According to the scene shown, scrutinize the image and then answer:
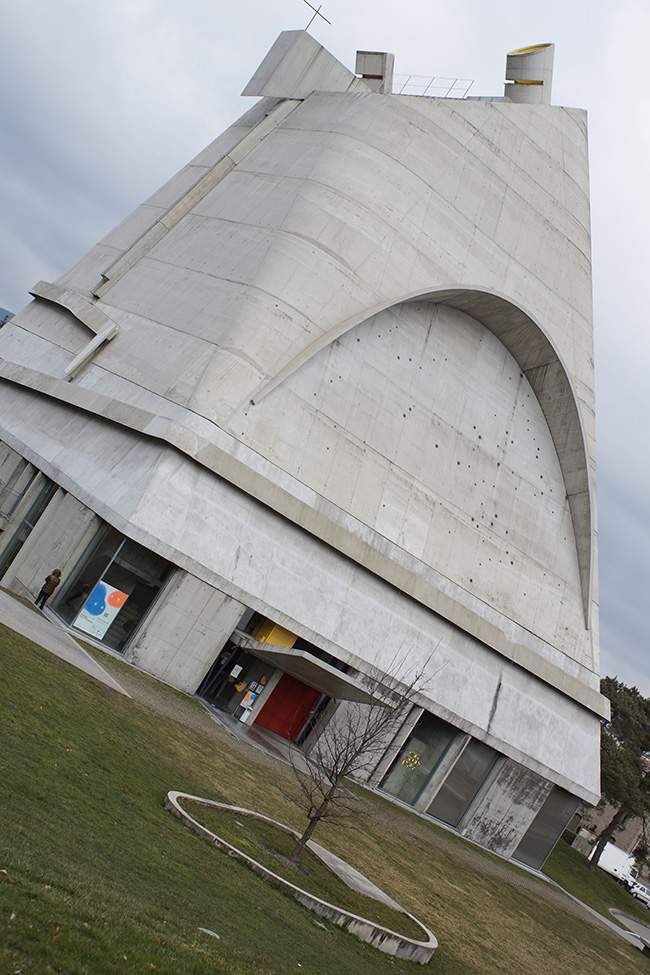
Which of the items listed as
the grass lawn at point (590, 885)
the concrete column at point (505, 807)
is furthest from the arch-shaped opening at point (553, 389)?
the grass lawn at point (590, 885)

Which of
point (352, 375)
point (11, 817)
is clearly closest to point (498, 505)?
point (352, 375)

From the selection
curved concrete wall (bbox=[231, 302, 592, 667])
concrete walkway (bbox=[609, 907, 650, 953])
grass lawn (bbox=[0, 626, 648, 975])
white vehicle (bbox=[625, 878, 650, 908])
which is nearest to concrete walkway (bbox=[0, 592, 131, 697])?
grass lawn (bbox=[0, 626, 648, 975])

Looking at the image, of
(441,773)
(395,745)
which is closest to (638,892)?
(441,773)

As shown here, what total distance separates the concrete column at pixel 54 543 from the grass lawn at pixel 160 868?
4.26 m

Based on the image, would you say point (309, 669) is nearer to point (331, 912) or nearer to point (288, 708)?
point (288, 708)

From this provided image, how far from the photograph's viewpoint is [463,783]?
3403cm

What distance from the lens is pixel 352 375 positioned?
34094 millimetres

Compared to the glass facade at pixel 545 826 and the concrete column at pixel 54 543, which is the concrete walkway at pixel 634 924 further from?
the concrete column at pixel 54 543

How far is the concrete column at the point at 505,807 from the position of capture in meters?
34.2

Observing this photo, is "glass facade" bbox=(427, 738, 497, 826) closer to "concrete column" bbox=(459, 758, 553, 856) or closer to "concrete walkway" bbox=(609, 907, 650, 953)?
"concrete column" bbox=(459, 758, 553, 856)

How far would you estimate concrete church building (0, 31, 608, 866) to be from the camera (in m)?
28.2

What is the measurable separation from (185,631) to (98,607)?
2.52 metres

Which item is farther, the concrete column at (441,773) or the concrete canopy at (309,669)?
the concrete column at (441,773)

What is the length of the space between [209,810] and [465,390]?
85.4 ft
